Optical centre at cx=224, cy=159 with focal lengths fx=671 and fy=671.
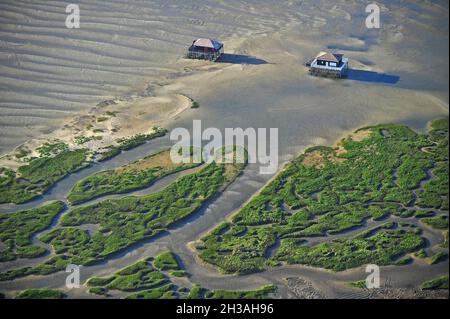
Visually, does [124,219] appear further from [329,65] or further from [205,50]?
[329,65]

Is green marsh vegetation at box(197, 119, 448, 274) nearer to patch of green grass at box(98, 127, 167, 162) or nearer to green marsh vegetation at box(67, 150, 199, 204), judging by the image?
green marsh vegetation at box(67, 150, 199, 204)

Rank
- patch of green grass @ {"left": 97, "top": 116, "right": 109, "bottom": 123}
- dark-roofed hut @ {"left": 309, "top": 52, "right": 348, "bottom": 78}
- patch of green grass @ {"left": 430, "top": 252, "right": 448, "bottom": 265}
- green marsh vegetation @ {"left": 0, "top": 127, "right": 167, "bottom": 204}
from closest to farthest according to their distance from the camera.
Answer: patch of green grass @ {"left": 430, "top": 252, "right": 448, "bottom": 265}
green marsh vegetation @ {"left": 0, "top": 127, "right": 167, "bottom": 204}
patch of green grass @ {"left": 97, "top": 116, "right": 109, "bottom": 123}
dark-roofed hut @ {"left": 309, "top": 52, "right": 348, "bottom": 78}

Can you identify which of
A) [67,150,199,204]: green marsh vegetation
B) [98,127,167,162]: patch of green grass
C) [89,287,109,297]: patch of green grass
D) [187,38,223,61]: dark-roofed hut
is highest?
[187,38,223,61]: dark-roofed hut

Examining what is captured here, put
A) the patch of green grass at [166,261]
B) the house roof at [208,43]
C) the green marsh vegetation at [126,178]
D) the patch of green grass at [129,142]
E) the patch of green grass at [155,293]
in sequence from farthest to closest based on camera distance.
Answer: the house roof at [208,43], the patch of green grass at [129,142], the green marsh vegetation at [126,178], the patch of green grass at [166,261], the patch of green grass at [155,293]

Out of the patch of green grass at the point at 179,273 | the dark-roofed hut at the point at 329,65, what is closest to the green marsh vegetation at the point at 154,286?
the patch of green grass at the point at 179,273

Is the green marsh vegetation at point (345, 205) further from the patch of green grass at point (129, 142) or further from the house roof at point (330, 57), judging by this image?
the patch of green grass at point (129, 142)

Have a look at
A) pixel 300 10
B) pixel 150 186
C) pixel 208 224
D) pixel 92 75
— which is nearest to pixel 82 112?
pixel 92 75

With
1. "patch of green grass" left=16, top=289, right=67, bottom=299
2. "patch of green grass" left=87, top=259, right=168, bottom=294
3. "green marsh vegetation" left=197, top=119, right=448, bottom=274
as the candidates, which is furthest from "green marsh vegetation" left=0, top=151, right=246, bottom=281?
"green marsh vegetation" left=197, top=119, right=448, bottom=274
